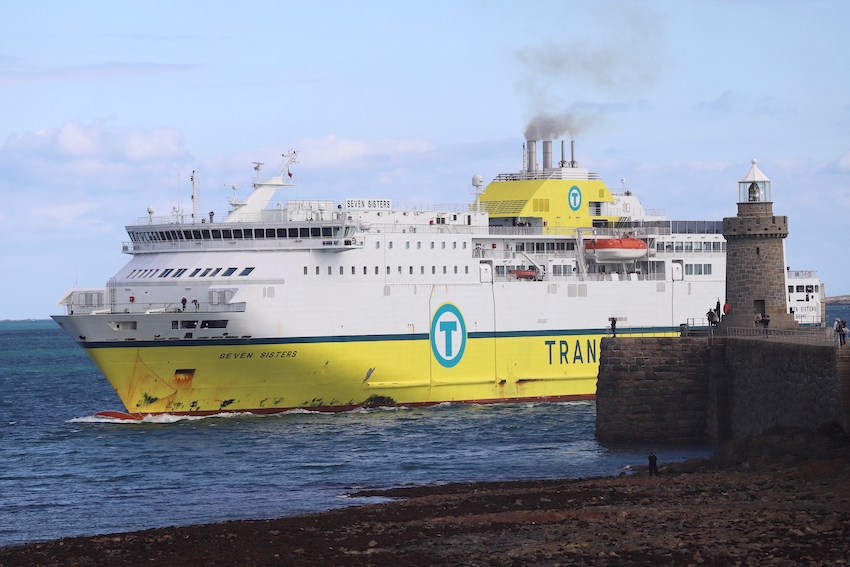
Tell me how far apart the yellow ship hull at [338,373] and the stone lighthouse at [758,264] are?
14278 mm

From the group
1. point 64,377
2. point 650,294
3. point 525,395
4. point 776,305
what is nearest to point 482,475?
point 776,305

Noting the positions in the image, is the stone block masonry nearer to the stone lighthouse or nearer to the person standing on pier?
the stone lighthouse

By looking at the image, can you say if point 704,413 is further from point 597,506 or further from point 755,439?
point 597,506

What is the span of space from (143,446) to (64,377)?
41668mm

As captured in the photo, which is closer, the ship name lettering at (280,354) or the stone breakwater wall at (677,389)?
the stone breakwater wall at (677,389)

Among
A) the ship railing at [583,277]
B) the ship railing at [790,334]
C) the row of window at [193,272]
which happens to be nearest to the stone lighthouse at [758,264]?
the ship railing at [790,334]

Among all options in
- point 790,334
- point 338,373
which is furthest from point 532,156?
point 790,334

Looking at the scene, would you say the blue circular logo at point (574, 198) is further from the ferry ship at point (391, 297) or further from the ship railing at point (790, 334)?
the ship railing at point (790, 334)

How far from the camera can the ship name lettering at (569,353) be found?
2052 inches

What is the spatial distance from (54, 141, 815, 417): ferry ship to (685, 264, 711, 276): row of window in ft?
Answer: 0.20

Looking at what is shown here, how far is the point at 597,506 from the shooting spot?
26.2 metres

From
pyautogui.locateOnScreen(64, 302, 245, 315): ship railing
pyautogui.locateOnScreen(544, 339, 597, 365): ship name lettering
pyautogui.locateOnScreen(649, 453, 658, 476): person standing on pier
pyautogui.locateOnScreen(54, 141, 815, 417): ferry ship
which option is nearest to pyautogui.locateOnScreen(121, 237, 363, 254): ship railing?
pyautogui.locateOnScreen(54, 141, 815, 417): ferry ship

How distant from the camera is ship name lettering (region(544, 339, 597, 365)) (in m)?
52.1

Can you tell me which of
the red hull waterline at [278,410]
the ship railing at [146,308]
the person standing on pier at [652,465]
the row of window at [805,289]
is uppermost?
the row of window at [805,289]
